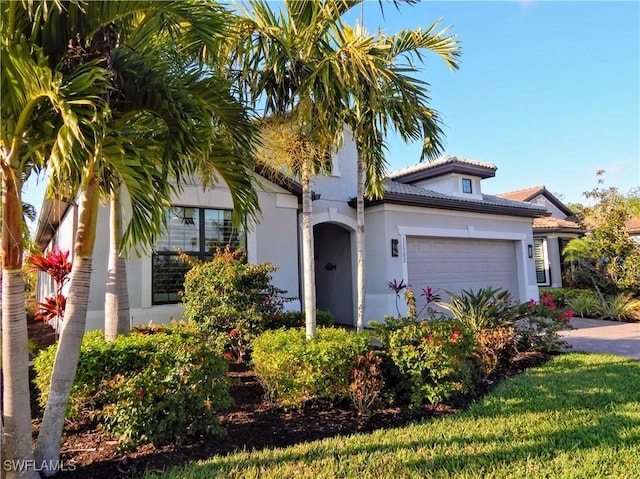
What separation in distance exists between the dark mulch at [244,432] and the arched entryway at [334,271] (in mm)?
6936

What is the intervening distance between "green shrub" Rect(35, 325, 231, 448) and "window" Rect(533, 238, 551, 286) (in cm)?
1968

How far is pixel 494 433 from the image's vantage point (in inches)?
169

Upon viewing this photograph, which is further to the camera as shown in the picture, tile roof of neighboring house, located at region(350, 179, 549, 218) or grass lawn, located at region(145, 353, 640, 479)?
tile roof of neighboring house, located at region(350, 179, 549, 218)

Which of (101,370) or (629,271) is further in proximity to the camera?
(629,271)

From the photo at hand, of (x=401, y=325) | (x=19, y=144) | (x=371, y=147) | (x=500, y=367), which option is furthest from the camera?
(x=371, y=147)

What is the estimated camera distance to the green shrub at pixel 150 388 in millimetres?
3869

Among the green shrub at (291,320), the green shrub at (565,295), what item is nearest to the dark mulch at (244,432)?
the green shrub at (291,320)

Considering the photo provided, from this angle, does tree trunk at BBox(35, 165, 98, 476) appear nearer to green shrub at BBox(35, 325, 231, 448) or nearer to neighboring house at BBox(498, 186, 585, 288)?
green shrub at BBox(35, 325, 231, 448)

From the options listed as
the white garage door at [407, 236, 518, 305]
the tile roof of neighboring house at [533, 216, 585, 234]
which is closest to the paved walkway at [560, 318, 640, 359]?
the white garage door at [407, 236, 518, 305]

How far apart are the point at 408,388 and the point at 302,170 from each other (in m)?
3.66

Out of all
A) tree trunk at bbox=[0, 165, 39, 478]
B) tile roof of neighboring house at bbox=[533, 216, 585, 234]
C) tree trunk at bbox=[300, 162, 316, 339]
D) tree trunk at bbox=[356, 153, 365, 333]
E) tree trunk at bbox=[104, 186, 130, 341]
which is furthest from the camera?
tile roof of neighboring house at bbox=[533, 216, 585, 234]

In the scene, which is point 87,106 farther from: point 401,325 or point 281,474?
point 401,325

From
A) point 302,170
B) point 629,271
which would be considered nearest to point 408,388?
point 302,170

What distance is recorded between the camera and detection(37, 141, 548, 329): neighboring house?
887 centimetres
